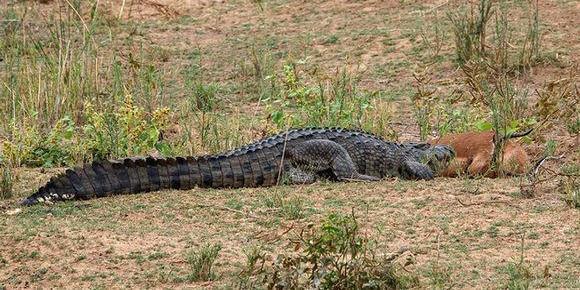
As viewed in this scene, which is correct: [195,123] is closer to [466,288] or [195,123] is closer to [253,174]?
[253,174]

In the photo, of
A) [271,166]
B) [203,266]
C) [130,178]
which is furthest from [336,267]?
[271,166]

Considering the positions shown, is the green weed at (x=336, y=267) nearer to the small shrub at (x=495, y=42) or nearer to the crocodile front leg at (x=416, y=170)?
the crocodile front leg at (x=416, y=170)

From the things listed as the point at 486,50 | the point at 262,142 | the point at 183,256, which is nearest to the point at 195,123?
the point at 262,142

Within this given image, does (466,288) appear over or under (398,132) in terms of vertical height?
over

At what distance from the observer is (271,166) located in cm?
863

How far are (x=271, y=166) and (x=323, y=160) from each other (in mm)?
391

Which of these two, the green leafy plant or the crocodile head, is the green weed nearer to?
the crocodile head

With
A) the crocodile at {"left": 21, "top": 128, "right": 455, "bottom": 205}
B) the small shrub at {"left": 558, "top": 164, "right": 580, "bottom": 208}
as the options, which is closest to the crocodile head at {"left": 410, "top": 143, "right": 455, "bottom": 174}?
the crocodile at {"left": 21, "top": 128, "right": 455, "bottom": 205}

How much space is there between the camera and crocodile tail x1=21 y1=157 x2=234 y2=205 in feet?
25.2

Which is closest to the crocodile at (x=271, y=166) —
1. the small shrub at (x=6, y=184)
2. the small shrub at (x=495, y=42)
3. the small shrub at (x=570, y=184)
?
the small shrub at (x=6, y=184)

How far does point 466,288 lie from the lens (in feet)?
19.1

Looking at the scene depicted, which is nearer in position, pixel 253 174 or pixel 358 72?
pixel 253 174

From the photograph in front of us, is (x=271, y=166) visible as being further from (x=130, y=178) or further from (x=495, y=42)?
(x=495, y=42)

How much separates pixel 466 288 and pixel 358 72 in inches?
253
